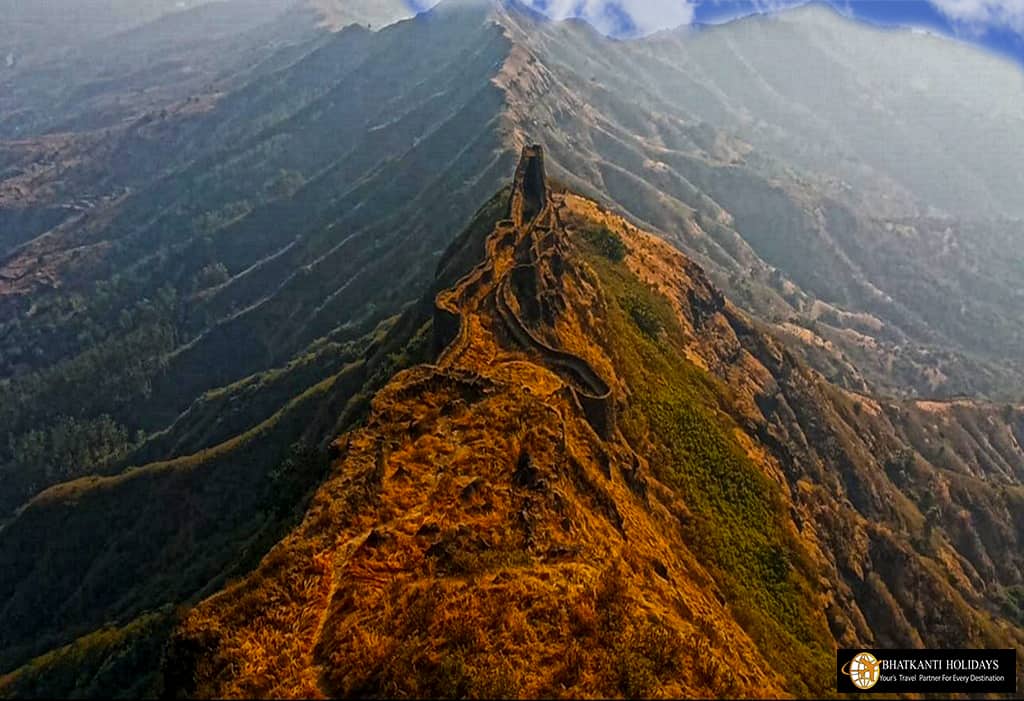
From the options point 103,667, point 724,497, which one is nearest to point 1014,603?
point 724,497

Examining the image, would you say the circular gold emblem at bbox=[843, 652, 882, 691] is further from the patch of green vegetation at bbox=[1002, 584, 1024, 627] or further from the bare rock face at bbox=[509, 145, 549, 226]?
the patch of green vegetation at bbox=[1002, 584, 1024, 627]

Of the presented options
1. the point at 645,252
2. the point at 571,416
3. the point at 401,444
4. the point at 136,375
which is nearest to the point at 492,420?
the point at 401,444

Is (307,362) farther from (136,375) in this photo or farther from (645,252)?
(136,375)

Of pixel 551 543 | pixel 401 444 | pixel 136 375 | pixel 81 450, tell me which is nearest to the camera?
pixel 551 543

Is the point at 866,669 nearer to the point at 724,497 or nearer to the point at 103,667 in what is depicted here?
the point at 724,497

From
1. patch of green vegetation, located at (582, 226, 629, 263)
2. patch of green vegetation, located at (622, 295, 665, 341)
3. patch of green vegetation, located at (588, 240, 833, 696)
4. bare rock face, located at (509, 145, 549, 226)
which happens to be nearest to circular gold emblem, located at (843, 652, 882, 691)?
patch of green vegetation, located at (588, 240, 833, 696)

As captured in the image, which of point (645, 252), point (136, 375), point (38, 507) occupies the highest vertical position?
point (645, 252)
